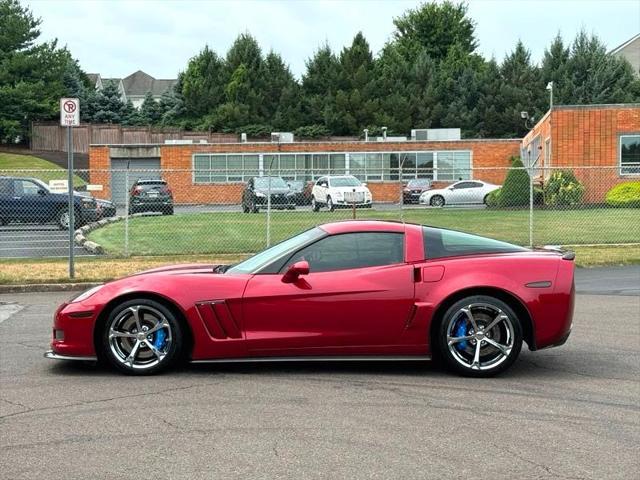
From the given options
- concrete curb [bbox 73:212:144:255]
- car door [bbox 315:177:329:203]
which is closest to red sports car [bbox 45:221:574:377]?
concrete curb [bbox 73:212:144:255]

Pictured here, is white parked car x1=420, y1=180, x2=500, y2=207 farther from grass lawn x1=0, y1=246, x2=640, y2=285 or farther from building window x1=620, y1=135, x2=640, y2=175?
grass lawn x1=0, y1=246, x2=640, y2=285

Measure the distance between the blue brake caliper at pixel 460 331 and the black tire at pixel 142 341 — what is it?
221cm

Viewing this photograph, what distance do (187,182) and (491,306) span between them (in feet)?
135

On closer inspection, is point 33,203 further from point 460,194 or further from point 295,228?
point 460,194

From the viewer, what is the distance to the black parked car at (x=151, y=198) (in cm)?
2427

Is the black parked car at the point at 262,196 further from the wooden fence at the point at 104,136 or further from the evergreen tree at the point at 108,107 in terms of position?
the evergreen tree at the point at 108,107

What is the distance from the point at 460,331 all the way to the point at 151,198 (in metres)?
20.7

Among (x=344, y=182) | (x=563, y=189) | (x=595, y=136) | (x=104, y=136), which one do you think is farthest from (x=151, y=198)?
(x=104, y=136)

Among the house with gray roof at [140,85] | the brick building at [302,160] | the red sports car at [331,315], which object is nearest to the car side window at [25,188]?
the red sports car at [331,315]

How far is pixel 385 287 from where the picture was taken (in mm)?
6723

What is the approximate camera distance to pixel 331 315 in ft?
21.9

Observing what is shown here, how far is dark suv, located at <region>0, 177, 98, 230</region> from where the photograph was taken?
21609 mm

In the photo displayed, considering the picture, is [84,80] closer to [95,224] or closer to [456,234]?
[95,224]

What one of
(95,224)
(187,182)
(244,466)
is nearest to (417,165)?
(187,182)
